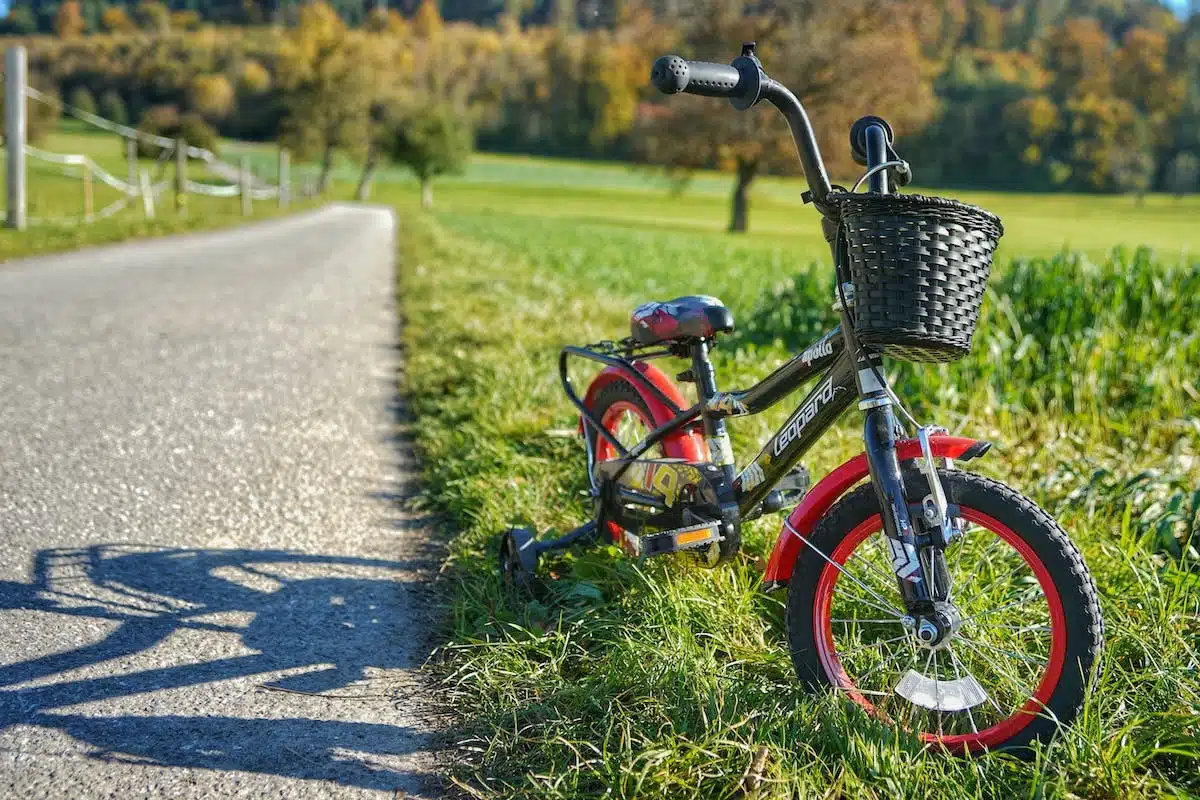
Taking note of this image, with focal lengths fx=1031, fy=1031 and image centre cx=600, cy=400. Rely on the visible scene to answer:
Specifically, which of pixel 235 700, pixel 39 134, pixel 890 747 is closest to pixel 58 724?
pixel 235 700

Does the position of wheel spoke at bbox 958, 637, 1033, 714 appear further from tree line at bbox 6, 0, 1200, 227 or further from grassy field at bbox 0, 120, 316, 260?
tree line at bbox 6, 0, 1200, 227

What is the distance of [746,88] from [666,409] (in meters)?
1.19

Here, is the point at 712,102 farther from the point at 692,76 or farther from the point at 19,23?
the point at 19,23

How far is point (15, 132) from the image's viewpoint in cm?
1409

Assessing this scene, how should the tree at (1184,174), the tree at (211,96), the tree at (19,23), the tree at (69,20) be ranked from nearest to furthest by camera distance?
1. the tree at (1184,174)
2. the tree at (211,96)
3. the tree at (69,20)
4. the tree at (19,23)

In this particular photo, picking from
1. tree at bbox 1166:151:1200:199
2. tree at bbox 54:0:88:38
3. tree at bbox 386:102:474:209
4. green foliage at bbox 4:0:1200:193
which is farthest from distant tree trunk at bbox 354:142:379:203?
tree at bbox 54:0:88:38

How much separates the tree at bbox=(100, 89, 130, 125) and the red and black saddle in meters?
88.1

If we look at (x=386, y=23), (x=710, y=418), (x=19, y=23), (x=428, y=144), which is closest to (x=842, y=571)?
(x=710, y=418)

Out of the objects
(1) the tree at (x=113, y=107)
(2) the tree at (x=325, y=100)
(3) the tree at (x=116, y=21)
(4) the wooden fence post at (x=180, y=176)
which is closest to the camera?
(4) the wooden fence post at (x=180, y=176)

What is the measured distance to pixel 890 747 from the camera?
7.22ft

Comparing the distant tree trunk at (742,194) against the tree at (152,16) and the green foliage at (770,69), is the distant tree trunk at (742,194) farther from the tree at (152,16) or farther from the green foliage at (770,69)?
the tree at (152,16)

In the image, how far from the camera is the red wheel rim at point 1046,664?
86.3 inches

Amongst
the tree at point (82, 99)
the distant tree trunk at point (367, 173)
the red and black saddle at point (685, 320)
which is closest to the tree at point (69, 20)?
the tree at point (82, 99)

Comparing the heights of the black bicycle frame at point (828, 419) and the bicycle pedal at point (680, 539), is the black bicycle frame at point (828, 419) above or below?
above
